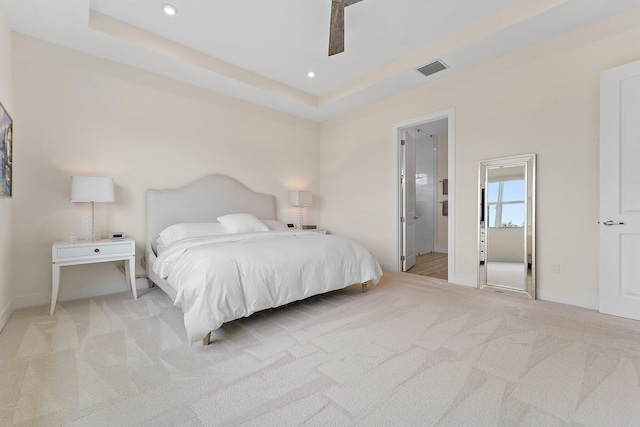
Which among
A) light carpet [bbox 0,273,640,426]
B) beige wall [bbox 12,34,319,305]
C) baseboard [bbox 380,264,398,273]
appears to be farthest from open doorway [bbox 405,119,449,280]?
beige wall [bbox 12,34,319,305]

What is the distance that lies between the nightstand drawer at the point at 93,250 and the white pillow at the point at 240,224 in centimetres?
110

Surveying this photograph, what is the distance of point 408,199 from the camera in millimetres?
4633

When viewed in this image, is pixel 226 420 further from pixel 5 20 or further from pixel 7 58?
pixel 5 20

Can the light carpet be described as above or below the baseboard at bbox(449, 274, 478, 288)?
below

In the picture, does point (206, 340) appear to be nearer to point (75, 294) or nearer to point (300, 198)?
point (75, 294)

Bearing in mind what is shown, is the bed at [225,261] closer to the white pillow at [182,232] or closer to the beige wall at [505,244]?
the white pillow at [182,232]

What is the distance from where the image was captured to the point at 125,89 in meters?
3.43

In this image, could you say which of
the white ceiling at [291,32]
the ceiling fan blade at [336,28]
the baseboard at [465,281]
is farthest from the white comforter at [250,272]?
the white ceiling at [291,32]

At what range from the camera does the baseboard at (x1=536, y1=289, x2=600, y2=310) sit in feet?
8.88

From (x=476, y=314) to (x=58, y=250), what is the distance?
13.0ft

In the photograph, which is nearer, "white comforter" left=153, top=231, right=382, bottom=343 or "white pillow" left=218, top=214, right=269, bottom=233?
"white comforter" left=153, top=231, right=382, bottom=343

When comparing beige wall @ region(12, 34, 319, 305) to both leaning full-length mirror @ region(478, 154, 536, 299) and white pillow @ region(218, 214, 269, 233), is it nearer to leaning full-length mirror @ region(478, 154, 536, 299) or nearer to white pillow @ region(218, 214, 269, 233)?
white pillow @ region(218, 214, 269, 233)

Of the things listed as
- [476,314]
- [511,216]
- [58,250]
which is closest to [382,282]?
[476,314]

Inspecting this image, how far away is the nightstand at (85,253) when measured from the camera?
2637 millimetres
